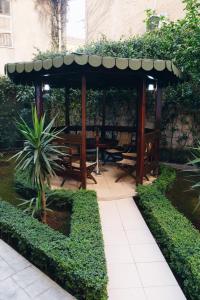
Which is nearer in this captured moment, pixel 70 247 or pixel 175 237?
pixel 70 247

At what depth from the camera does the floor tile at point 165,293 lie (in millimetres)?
2852

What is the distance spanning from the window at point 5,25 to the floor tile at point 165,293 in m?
12.3

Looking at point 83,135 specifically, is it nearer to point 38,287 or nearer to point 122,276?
point 122,276

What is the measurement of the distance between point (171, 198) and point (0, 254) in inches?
131

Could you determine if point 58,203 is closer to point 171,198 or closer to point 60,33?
point 171,198

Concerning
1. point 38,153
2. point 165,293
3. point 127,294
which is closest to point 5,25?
point 38,153

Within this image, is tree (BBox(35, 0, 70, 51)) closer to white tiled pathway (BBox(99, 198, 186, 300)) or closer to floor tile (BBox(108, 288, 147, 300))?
white tiled pathway (BBox(99, 198, 186, 300))

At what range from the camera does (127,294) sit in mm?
2898

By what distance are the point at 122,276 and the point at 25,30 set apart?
12612 millimetres

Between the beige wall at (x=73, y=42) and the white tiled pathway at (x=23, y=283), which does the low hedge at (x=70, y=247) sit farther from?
the beige wall at (x=73, y=42)

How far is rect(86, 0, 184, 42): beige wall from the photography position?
37.7ft

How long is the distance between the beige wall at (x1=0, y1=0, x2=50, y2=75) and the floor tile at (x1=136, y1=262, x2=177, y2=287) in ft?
36.3

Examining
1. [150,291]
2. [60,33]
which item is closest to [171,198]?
[150,291]

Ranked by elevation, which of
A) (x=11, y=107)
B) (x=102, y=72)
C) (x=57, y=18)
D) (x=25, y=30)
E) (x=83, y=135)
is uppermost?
(x=57, y=18)
